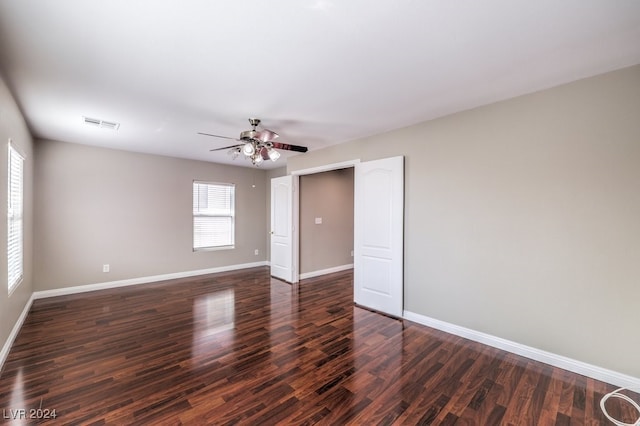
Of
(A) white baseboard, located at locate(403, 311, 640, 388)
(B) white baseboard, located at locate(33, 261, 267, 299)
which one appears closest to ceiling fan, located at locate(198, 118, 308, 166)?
(A) white baseboard, located at locate(403, 311, 640, 388)

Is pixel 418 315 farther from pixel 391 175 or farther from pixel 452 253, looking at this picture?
pixel 391 175

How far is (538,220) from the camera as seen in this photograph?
2678mm

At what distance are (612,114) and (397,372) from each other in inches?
110

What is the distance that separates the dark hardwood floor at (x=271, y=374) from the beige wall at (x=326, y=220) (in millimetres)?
2112

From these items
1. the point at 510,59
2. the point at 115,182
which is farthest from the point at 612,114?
the point at 115,182

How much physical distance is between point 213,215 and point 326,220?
8.31ft

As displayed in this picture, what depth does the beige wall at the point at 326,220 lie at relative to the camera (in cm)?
577

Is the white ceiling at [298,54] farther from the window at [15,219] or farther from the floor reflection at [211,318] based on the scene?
the floor reflection at [211,318]

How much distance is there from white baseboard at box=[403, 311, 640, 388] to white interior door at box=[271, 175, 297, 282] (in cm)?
271

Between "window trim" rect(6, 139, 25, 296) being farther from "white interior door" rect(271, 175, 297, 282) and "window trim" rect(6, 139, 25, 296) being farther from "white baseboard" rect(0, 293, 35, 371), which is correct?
"white interior door" rect(271, 175, 297, 282)

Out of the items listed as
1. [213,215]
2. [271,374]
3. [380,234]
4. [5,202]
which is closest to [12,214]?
[5,202]

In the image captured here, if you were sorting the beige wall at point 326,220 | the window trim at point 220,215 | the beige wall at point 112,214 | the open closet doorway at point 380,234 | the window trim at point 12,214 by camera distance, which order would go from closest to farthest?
the window trim at point 12,214 → the open closet doorway at point 380,234 → the beige wall at point 112,214 → the beige wall at point 326,220 → the window trim at point 220,215

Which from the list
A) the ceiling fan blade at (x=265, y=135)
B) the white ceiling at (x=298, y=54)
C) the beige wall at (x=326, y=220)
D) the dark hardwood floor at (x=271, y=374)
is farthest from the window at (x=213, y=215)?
the ceiling fan blade at (x=265, y=135)

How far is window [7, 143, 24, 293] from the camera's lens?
291 cm
